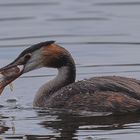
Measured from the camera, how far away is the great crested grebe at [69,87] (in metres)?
16.0

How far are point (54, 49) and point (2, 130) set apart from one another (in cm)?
213

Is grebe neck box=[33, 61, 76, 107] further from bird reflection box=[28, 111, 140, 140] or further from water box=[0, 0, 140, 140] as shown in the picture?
bird reflection box=[28, 111, 140, 140]

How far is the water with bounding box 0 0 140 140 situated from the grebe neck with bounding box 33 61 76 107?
0.80 ft

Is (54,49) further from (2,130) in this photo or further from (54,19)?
(54,19)

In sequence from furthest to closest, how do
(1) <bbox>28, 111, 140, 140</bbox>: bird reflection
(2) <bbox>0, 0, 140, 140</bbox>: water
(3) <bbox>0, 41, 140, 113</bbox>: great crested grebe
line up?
(3) <bbox>0, 41, 140, 113</bbox>: great crested grebe → (2) <bbox>0, 0, 140, 140</bbox>: water → (1) <bbox>28, 111, 140, 140</bbox>: bird reflection

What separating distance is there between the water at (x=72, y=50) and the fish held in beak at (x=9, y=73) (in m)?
0.34

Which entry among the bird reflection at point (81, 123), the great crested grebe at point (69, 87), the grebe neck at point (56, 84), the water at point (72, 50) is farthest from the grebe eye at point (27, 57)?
the bird reflection at point (81, 123)

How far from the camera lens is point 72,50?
20703mm

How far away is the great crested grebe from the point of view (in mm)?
16016

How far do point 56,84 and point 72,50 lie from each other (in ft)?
12.8

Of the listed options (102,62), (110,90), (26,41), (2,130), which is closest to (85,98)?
(110,90)

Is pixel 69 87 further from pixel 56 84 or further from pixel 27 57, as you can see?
pixel 27 57

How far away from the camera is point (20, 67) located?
16.8 metres

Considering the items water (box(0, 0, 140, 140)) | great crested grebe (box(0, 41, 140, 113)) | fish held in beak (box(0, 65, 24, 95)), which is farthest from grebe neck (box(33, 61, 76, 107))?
fish held in beak (box(0, 65, 24, 95))
